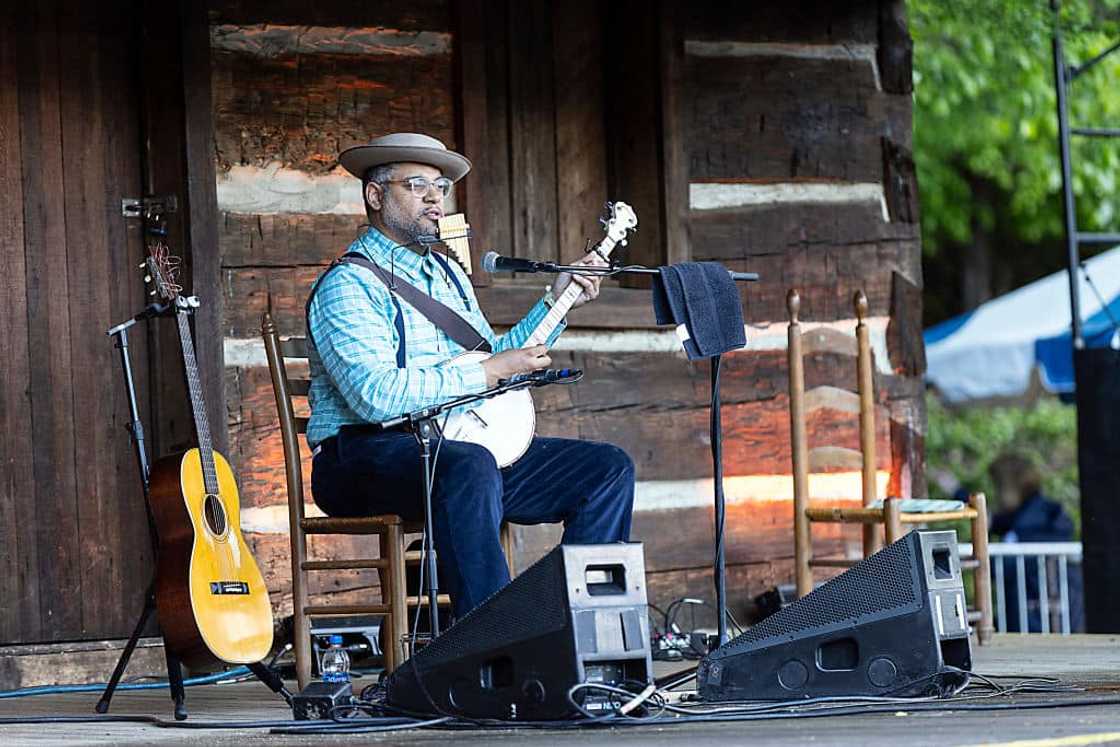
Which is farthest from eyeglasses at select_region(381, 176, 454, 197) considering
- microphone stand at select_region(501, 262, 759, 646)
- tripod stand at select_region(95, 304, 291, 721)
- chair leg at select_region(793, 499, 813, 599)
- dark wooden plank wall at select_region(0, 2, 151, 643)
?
chair leg at select_region(793, 499, 813, 599)

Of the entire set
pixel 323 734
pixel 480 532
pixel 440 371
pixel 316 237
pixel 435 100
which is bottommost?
pixel 323 734

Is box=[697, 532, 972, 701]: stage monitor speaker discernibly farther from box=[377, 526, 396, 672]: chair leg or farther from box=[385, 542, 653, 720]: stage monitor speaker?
box=[377, 526, 396, 672]: chair leg

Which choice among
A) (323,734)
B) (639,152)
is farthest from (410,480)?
(639,152)

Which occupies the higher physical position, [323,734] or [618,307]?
[618,307]

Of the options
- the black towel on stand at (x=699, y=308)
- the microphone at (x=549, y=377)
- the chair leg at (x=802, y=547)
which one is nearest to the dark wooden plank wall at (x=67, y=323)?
the microphone at (x=549, y=377)

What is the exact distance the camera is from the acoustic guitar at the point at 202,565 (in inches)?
150

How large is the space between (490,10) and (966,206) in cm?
1005

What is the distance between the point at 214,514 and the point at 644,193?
215 cm

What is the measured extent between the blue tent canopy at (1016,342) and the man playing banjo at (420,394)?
4672 millimetres

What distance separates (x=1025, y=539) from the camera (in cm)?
883

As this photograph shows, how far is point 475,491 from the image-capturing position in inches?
154

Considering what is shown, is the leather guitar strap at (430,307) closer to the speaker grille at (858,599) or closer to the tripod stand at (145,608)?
the tripod stand at (145,608)

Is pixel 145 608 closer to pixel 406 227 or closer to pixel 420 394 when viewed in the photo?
pixel 420 394

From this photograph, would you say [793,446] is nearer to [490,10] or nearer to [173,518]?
[490,10]
